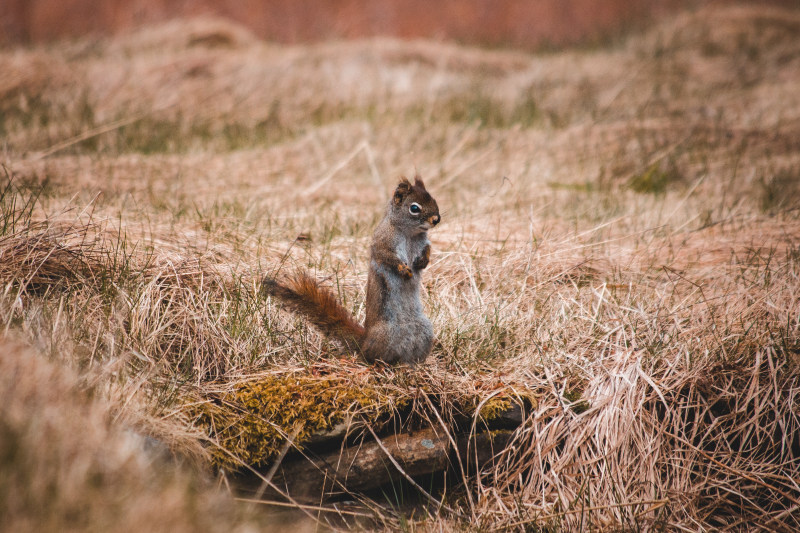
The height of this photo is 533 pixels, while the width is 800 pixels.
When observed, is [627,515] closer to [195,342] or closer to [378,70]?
[195,342]

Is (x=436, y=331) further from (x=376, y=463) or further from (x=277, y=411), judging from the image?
(x=277, y=411)

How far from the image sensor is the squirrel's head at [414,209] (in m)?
2.45

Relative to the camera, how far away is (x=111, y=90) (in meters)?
7.50

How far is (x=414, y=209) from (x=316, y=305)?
547 mm

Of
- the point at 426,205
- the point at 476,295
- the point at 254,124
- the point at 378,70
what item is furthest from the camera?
the point at 378,70

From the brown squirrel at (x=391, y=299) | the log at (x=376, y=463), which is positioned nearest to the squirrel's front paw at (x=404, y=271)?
the brown squirrel at (x=391, y=299)

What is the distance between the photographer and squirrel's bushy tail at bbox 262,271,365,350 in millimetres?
2332

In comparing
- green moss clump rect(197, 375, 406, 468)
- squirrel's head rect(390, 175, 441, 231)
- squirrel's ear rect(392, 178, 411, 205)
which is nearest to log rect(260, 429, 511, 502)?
green moss clump rect(197, 375, 406, 468)

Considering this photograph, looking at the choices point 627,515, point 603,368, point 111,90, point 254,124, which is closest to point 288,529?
point 627,515

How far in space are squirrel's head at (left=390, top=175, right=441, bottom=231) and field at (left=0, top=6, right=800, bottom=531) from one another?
588mm

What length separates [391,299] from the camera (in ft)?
7.93

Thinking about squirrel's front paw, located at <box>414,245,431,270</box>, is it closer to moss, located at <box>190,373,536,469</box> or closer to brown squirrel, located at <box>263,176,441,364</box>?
brown squirrel, located at <box>263,176,441,364</box>

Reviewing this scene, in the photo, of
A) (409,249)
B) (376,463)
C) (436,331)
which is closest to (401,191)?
(409,249)

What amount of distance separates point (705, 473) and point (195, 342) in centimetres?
217
